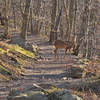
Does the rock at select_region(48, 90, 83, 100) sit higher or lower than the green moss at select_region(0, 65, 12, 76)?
higher

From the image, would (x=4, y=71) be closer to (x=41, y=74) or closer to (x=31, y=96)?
(x=41, y=74)

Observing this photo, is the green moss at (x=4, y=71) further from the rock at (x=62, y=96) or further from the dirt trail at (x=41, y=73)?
the rock at (x=62, y=96)

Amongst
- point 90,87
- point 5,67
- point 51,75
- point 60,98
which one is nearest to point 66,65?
point 51,75

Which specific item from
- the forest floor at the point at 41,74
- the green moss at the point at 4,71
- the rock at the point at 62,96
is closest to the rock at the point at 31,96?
the rock at the point at 62,96

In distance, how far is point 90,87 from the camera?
907 cm

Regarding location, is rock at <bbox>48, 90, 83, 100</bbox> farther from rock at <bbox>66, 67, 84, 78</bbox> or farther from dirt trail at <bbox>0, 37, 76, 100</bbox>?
rock at <bbox>66, 67, 84, 78</bbox>

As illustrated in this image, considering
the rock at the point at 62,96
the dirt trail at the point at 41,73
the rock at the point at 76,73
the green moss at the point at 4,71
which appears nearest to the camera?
the rock at the point at 62,96

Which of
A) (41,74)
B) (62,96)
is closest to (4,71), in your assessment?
(41,74)

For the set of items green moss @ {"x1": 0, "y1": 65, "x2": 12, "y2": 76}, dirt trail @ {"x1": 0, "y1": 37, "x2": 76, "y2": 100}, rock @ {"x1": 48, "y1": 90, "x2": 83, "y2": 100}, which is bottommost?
dirt trail @ {"x1": 0, "y1": 37, "x2": 76, "y2": 100}

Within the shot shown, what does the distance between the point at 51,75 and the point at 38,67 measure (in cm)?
203

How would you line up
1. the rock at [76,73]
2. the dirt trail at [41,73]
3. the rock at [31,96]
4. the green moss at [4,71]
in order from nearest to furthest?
the rock at [31,96]
the dirt trail at [41,73]
the green moss at [4,71]
the rock at [76,73]

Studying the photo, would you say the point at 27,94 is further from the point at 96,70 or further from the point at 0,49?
the point at 0,49

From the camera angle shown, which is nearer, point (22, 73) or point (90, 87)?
point (90, 87)

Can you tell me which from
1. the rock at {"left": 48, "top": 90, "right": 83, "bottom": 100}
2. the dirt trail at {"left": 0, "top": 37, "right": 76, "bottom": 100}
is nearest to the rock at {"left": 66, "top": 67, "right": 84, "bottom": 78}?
the dirt trail at {"left": 0, "top": 37, "right": 76, "bottom": 100}
